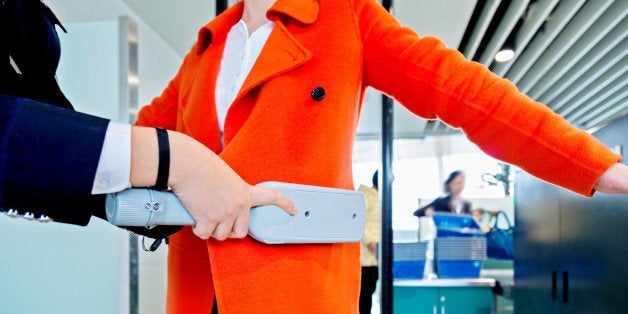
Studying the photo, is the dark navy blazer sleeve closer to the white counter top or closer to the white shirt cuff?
the white shirt cuff

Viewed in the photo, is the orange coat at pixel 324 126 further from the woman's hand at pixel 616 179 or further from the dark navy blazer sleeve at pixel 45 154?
the dark navy blazer sleeve at pixel 45 154

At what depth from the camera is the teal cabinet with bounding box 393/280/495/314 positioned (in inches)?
152

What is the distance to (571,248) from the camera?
207 centimetres

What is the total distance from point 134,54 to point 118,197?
139 centimetres

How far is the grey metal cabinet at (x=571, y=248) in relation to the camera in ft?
5.27

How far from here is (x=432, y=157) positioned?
20.9 ft

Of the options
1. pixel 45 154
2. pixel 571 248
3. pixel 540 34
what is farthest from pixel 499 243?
pixel 45 154

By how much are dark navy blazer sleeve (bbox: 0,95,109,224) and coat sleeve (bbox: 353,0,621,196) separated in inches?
17.5

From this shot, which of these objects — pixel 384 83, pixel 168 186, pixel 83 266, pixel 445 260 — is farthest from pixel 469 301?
pixel 168 186

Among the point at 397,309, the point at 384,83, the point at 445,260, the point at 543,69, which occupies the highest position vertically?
the point at 543,69

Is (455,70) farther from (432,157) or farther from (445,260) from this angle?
(432,157)

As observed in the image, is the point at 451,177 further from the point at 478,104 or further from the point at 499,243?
the point at 478,104

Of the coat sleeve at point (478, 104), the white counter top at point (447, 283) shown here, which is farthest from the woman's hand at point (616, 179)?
the white counter top at point (447, 283)

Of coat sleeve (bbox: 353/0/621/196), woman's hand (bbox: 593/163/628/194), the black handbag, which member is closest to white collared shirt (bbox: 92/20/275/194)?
coat sleeve (bbox: 353/0/621/196)
